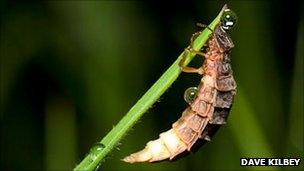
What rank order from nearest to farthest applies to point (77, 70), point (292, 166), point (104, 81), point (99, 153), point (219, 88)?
1. point (99, 153)
2. point (219, 88)
3. point (292, 166)
4. point (104, 81)
5. point (77, 70)

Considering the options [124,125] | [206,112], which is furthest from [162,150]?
[124,125]

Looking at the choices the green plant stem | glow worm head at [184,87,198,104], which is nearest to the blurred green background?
glow worm head at [184,87,198,104]

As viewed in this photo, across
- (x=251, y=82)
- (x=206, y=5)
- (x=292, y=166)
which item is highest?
(x=206, y=5)

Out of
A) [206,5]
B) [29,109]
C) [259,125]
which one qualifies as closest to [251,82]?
[259,125]

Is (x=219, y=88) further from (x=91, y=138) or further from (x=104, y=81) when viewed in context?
(x=91, y=138)

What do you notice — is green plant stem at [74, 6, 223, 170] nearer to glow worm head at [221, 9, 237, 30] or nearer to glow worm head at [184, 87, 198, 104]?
glow worm head at [221, 9, 237, 30]

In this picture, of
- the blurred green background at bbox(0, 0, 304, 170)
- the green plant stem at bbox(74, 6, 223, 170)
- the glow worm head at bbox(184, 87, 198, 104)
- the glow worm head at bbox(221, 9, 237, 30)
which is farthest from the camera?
the blurred green background at bbox(0, 0, 304, 170)

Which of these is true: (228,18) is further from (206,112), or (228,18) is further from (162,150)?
(162,150)

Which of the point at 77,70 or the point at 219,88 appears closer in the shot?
the point at 219,88
